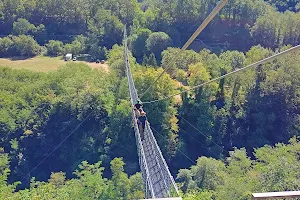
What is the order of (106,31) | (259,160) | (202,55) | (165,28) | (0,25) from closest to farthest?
(259,160) < (202,55) < (165,28) < (106,31) < (0,25)

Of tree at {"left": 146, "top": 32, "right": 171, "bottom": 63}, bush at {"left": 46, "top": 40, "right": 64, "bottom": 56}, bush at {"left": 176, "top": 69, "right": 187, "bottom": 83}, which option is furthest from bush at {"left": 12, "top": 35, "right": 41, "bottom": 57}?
bush at {"left": 176, "top": 69, "right": 187, "bottom": 83}

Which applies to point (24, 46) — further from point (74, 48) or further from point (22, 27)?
point (74, 48)

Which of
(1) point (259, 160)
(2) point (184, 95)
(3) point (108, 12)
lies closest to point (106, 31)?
(3) point (108, 12)

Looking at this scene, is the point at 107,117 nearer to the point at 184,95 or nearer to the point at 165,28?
the point at 184,95

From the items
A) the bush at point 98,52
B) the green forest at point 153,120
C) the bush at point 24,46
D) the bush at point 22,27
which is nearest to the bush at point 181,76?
the green forest at point 153,120

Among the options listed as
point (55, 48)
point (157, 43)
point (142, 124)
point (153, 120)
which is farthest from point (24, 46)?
point (142, 124)
